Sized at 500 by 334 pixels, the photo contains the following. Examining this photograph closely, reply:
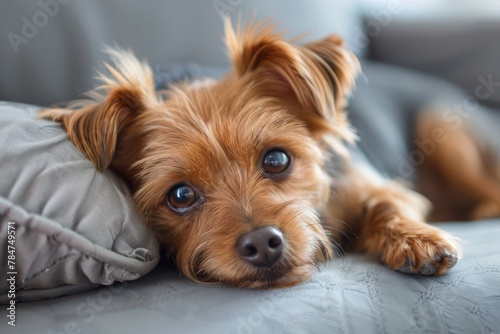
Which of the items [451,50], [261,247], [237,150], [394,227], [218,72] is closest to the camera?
[261,247]

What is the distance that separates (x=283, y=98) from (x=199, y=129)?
1.35 ft

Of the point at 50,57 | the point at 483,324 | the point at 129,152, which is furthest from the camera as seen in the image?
the point at 50,57

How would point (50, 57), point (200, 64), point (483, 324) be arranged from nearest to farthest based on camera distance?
point (483, 324) → point (50, 57) → point (200, 64)

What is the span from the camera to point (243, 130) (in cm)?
178

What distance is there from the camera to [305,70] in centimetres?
187

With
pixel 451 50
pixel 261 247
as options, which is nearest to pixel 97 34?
pixel 261 247

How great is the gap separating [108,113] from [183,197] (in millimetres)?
399

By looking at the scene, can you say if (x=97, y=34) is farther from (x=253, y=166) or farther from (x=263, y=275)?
(x=263, y=275)

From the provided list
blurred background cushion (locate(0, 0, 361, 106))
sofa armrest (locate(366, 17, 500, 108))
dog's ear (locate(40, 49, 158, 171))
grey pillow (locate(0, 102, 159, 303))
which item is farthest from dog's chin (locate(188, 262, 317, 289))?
sofa armrest (locate(366, 17, 500, 108))

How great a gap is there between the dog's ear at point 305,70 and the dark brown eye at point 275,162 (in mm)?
231

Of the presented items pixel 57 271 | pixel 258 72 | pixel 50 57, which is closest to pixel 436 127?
pixel 258 72

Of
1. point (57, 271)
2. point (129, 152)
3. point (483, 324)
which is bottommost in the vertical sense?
point (483, 324)

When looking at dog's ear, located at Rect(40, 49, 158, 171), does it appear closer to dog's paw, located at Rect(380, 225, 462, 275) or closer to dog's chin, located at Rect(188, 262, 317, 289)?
dog's chin, located at Rect(188, 262, 317, 289)

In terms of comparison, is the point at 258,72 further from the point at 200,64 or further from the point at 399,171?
the point at 399,171
